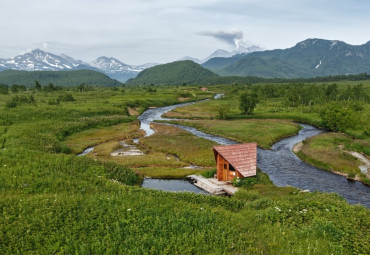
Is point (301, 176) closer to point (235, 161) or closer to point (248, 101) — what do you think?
point (235, 161)

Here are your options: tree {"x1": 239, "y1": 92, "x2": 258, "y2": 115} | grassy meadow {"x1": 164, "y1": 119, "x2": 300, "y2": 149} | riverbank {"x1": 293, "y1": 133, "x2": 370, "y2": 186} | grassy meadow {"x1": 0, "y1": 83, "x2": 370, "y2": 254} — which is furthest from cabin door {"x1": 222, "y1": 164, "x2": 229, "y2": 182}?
tree {"x1": 239, "y1": 92, "x2": 258, "y2": 115}

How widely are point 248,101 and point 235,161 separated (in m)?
71.8

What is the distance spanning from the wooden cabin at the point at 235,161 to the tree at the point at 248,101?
67.4 m

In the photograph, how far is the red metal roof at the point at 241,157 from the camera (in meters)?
38.1

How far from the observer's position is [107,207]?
21.6 meters

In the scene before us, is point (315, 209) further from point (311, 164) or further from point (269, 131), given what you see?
point (269, 131)

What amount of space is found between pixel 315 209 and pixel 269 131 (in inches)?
2103

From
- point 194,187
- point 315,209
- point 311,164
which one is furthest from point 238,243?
point 311,164

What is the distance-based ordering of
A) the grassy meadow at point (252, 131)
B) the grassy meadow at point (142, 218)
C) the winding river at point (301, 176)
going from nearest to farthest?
the grassy meadow at point (142, 218)
the winding river at point (301, 176)
the grassy meadow at point (252, 131)

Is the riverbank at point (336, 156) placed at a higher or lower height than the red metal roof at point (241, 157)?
lower

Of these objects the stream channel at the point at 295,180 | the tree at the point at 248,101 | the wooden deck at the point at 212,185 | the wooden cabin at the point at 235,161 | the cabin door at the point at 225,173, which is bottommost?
the stream channel at the point at 295,180

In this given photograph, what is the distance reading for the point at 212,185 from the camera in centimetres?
3816

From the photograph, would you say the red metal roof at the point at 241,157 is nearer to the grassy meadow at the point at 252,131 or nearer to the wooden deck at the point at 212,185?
the wooden deck at the point at 212,185

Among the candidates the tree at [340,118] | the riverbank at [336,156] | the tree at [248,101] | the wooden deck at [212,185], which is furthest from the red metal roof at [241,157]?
the tree at [248,101]
